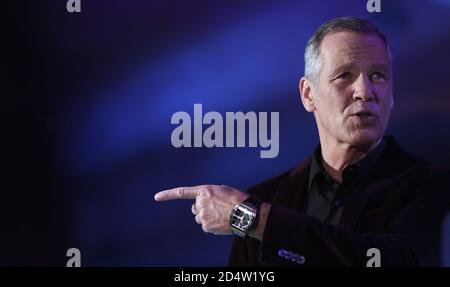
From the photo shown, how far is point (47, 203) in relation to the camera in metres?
2.51

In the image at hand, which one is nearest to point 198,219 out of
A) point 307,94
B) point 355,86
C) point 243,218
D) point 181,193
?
point 181,193

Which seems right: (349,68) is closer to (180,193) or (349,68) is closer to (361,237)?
(361,237)

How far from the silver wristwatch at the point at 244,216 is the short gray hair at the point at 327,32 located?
53 centimetres

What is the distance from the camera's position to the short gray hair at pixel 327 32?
94.5 inches

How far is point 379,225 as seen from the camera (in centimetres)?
227

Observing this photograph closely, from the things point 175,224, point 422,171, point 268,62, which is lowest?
point 175,224

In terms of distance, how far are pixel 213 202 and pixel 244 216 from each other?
0.43 feet

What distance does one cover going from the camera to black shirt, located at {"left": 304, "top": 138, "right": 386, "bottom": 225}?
2.34 meters

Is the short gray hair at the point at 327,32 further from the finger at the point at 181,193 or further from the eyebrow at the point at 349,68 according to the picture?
the finger at the point at 181,193

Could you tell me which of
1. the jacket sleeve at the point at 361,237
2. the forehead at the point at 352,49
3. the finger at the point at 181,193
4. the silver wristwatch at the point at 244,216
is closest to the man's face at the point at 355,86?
the forehead at the point at 352,49

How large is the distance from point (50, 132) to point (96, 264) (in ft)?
1.72
